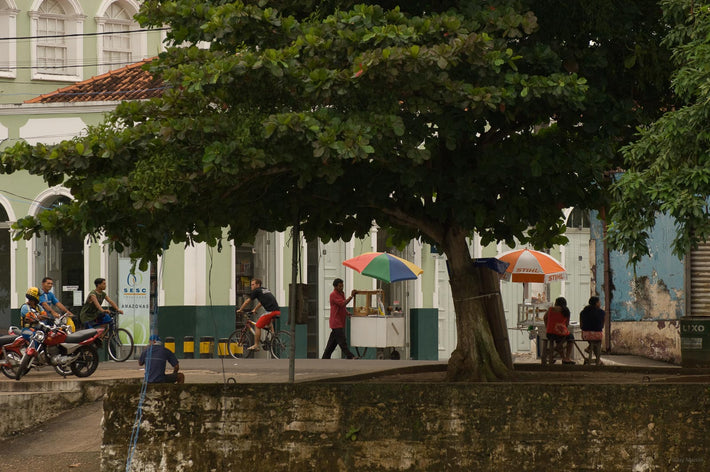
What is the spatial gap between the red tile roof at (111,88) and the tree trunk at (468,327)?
48.0 feet

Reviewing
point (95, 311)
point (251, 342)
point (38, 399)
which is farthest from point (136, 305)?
point (38, 399)

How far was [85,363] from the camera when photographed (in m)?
19.4

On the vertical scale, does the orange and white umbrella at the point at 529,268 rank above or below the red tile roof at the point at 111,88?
below

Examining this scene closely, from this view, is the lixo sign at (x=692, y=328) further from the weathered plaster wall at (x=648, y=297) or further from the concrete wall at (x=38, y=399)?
the concrete wall at (x=38, y=399)

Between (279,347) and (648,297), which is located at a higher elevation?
(648,297)

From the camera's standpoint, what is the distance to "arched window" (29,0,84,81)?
30.8 meters

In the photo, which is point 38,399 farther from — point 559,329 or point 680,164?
point 680,164

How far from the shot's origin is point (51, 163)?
40.0 feet

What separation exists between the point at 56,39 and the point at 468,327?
1901cm

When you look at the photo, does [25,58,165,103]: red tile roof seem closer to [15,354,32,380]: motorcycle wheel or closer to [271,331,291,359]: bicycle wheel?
[271,331,291,359]: bicycle wheel

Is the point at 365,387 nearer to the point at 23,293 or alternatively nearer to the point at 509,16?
the point at 509,16

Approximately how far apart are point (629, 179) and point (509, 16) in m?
1.98

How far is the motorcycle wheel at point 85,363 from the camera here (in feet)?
63.3

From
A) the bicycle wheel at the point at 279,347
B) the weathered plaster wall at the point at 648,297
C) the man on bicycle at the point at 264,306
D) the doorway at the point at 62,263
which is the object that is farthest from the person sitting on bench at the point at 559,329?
the doorway at the point at 62,263
